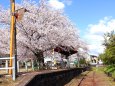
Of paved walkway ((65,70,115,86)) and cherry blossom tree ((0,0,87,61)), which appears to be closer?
paved walkway ((65,70,115,86))

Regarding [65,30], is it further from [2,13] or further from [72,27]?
[2,13]

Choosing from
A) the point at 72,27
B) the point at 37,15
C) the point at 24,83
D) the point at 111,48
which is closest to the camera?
the point at 24,83

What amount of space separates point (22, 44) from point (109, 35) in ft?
32.3

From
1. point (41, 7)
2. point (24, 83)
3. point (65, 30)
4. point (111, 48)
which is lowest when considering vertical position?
point (24, 83)

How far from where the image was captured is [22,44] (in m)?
34.6

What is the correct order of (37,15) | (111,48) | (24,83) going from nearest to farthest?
(24,83)
(111,48)
(37,15)

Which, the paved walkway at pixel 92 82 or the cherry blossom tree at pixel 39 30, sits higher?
the cherry blossom tree at pixel 39 30

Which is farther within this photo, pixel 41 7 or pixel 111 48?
pixel 41 7

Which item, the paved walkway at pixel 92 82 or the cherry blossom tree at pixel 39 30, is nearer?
the paved walkway at pixel 92 82

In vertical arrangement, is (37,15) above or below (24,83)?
above

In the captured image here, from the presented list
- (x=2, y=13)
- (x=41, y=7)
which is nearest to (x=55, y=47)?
(x=41, y=7)

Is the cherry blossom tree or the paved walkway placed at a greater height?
the cherry blossom tree

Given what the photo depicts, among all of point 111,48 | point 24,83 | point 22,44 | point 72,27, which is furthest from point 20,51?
point 24,83

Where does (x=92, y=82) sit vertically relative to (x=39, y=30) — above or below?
below
